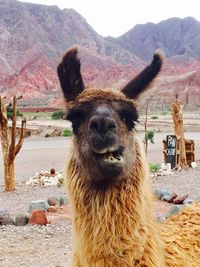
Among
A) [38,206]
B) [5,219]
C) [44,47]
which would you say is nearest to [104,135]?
[5,219]

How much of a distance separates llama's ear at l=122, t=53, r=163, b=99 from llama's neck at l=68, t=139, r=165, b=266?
0.54 m

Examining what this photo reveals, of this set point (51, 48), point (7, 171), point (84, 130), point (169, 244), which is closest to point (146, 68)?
point (84, 130)

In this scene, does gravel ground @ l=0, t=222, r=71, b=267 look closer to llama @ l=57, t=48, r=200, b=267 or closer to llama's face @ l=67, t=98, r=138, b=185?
llama @ l=57, t=48, r=200, b=267

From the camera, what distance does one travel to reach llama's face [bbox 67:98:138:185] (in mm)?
3184

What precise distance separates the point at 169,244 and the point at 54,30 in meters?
172

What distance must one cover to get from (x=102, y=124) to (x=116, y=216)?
0.65 m

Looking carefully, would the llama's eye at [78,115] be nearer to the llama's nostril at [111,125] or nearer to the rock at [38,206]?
the llama's nostril at [111,125]

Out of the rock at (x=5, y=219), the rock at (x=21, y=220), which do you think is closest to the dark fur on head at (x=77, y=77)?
the rock at (x=21, y=220)

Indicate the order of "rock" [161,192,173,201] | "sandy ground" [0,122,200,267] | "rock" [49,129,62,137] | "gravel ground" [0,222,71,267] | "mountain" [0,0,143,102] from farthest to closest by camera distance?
"mountain" [0,0,143,102]
"rock" [49,129,62,137]
"rock" [161,192,173,201]
"sandy ground" [0,122,200,267]
"gravel ground" [0,222,71,267]

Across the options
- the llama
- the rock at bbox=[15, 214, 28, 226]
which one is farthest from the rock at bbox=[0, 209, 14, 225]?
the llama

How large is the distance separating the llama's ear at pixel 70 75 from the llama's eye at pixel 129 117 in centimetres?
42

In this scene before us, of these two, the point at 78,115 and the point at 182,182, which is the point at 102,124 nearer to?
the point at 78,115

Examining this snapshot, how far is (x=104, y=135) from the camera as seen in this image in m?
3.17

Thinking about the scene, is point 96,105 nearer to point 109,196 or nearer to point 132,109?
point 132,109
